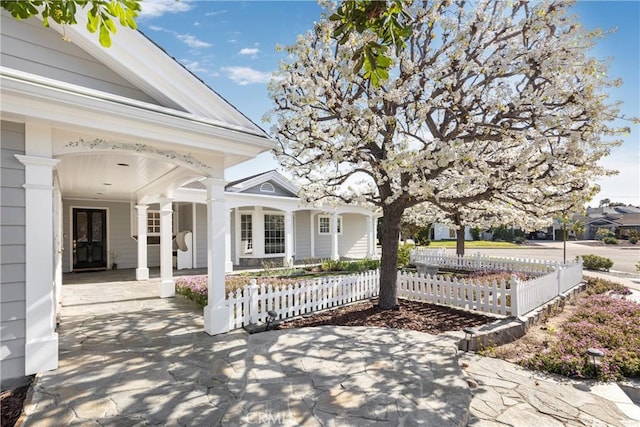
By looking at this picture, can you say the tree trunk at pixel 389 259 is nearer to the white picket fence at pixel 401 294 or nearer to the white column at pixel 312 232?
the white picket fence at pixel 401 294

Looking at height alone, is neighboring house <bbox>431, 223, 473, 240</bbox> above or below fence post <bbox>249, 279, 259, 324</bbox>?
below

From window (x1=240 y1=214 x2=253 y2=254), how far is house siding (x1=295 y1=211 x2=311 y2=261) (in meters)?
2.54

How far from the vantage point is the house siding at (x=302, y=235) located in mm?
16469

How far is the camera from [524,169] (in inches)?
202

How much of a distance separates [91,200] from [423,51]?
1188 cm

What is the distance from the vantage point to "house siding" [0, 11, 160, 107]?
374 cm

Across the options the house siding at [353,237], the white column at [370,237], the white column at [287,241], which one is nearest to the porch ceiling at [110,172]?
the white column at [287,241]

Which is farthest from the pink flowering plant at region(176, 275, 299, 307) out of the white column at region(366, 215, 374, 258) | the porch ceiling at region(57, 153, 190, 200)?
the white column at region(366, 215, 374, 258)

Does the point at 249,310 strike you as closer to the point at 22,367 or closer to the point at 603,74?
the point at 22,367

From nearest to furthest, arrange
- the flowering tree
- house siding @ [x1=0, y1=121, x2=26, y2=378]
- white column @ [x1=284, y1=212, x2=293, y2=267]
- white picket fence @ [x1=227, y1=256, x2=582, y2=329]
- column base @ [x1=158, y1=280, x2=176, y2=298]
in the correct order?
house siding @ [x1=0, y1=121, x2=26, y2=378] < the flowering tree < white picket fence @ [x1=227, y1=256, x2=582, y2=329] < column base @ [x1=158, y1=280, x2=176, y2=298] < white column @ [x1=284, y1=212, x2=293, y2=267]

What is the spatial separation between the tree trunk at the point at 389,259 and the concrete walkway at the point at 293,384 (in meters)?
1.65

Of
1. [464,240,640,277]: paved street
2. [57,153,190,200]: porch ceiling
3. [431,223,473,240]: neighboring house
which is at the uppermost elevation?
[57,153,190,200]: porch ceiling

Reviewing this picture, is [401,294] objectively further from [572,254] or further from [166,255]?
[572,254]

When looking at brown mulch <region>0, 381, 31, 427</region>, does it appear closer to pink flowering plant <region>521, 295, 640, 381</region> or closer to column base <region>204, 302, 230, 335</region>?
column base <region>204, 302, 230, 335</region>
